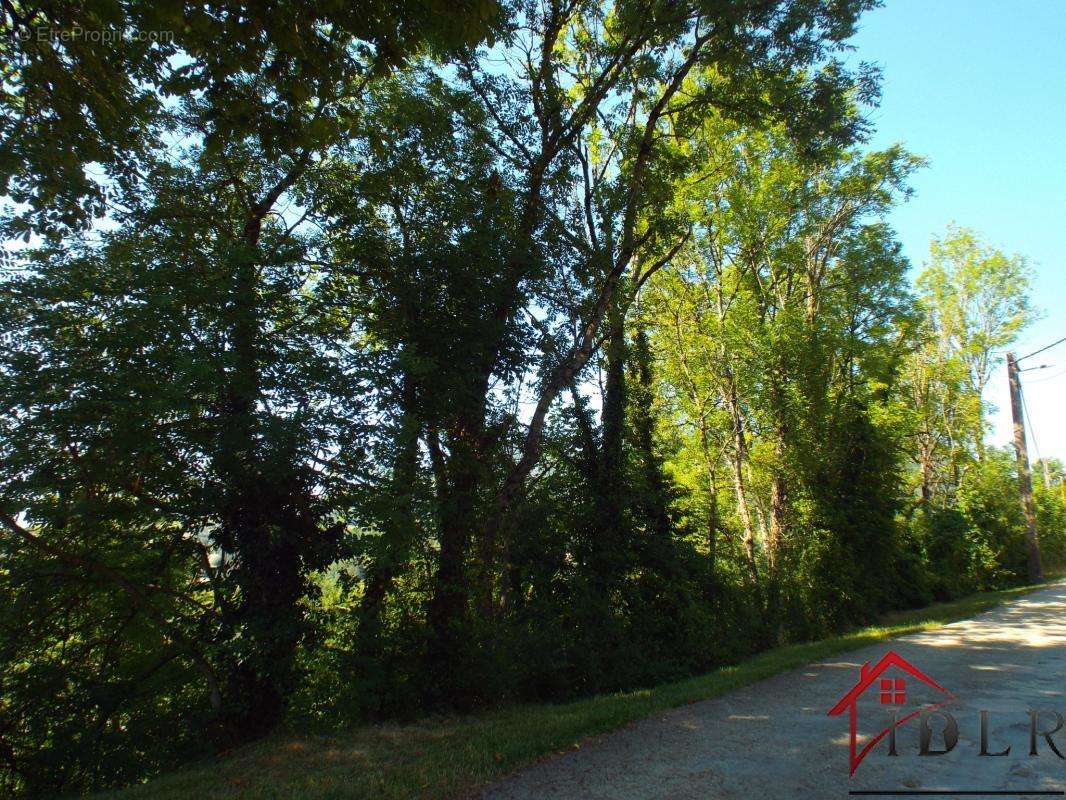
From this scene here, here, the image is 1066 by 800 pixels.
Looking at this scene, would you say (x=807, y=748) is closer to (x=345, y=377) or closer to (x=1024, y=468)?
(x=345, y=377)

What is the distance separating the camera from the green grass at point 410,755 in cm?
501

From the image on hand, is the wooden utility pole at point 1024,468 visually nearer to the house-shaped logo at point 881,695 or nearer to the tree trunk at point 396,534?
the house-shaped logo at point 881,695

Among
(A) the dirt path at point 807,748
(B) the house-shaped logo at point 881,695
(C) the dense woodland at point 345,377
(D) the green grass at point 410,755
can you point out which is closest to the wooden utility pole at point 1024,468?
(C) the dense woodland at point 345,377

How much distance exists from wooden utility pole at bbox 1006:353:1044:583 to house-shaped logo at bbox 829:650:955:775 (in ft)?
73.3

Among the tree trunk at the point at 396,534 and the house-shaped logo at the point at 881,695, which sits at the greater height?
the tree trunk at the point at 396,534

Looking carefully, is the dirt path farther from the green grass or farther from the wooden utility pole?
the wooden utility pole

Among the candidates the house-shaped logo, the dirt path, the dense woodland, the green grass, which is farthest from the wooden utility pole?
the green grass

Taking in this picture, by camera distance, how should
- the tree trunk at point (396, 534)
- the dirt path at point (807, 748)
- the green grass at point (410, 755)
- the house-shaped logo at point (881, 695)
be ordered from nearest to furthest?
1. the dirt path at point (807, 748)
2. the green grass at point (410, 755)
3. the house-shaped logo at point (881, 695)
4. the tree trunk at point (396, 534)

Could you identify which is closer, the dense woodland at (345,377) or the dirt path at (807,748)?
the dirt path at (807,748)

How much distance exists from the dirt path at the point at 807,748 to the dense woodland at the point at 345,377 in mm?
2732

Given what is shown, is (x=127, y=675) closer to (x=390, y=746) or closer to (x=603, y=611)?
(x=390, y=746)

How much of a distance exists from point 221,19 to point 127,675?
693 centimetres

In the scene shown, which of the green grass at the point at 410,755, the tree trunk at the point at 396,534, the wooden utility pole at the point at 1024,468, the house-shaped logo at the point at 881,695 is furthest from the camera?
the wooden utility pole at the point at 1024,468

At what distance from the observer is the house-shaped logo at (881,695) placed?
550cm
